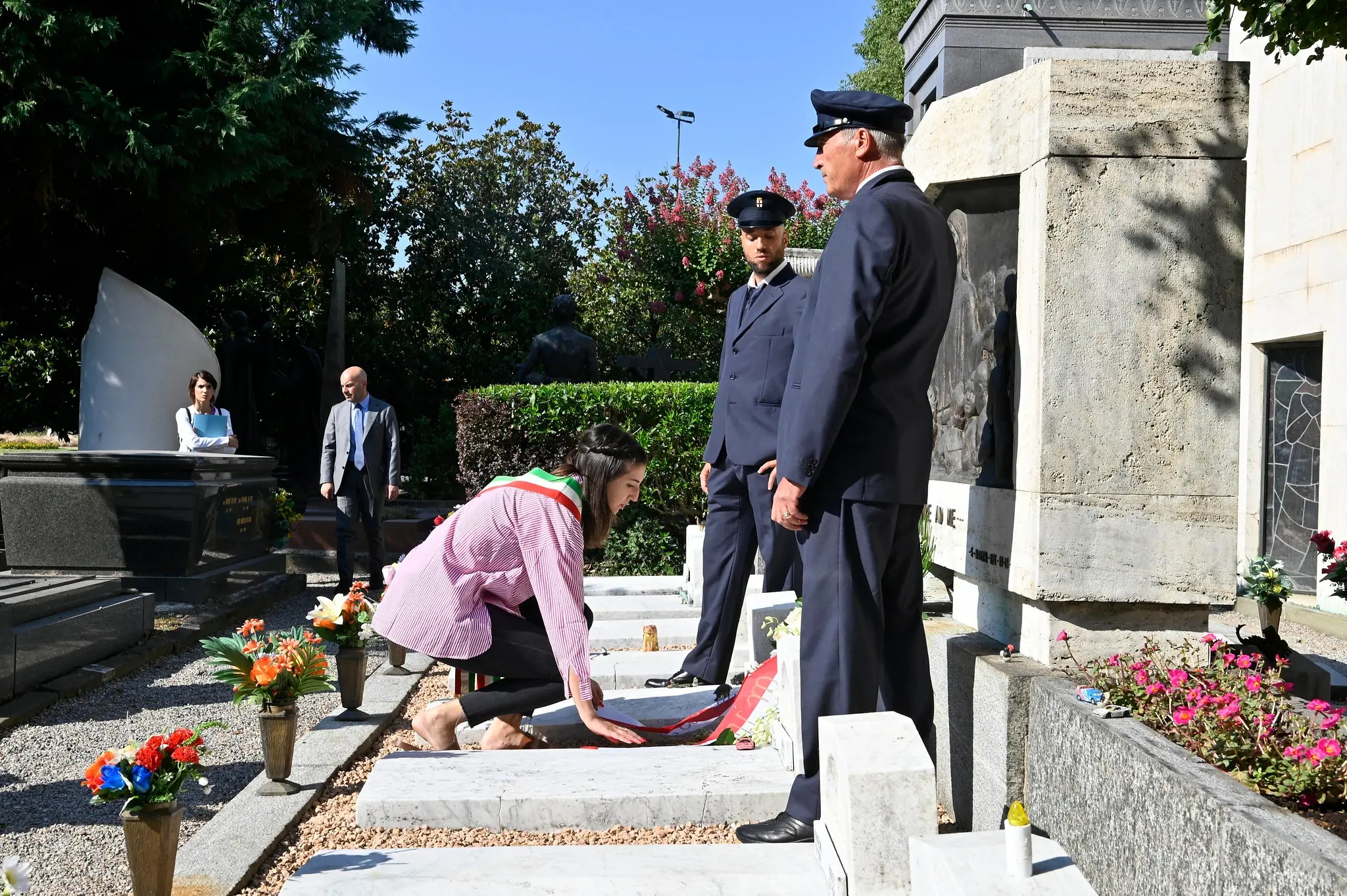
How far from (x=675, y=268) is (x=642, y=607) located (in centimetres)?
817

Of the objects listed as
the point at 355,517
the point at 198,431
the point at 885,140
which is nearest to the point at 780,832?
the point at 885,140

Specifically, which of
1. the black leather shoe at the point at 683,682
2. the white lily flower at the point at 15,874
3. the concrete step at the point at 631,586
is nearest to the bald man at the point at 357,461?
the concrete step at the point at 631,586

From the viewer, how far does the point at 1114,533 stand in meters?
3.29

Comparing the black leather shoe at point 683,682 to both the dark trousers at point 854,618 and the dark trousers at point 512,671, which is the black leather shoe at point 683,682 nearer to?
the dark trousers at point 512,671

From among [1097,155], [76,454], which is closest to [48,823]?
[1097,155]

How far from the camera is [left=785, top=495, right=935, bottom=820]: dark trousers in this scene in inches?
119

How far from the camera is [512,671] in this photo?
408 cm

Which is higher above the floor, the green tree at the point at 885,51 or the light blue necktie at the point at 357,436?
the green tree at the point at 885,51

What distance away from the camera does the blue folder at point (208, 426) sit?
9164 mm

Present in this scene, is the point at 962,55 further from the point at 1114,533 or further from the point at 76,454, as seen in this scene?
the point at 76,454

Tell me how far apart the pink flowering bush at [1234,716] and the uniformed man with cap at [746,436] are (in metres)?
1.96

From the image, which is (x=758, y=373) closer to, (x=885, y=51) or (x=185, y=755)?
(x=185, y=755)

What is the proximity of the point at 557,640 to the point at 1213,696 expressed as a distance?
2.06 m

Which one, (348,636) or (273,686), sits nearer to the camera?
(273,686)
